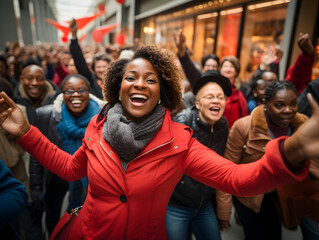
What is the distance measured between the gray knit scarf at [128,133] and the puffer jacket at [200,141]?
754 millimetres

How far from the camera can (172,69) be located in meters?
1.49

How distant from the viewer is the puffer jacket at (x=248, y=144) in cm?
189

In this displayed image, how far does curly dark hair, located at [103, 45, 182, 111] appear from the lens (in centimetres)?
142

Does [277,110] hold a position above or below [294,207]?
above

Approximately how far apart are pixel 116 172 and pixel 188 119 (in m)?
1.05

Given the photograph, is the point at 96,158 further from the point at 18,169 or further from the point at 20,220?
the point at 20,220

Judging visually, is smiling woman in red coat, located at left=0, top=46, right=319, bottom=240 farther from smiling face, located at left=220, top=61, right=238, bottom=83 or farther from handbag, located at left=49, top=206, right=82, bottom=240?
smiling face, located at left=220, top=61, right=238, bottom=83

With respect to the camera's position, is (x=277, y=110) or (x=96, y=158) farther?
(x=277, y=110)

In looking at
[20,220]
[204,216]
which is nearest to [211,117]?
[204,216]

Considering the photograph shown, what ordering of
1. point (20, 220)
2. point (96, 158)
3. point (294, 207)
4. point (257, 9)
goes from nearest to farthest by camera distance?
point (96, 158)
point (294, 207)
point (20, 220)
point (257, 9)

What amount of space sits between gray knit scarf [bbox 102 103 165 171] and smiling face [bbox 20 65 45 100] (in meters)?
1.96

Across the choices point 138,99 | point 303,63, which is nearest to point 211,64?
point 303,63

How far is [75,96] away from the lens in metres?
2.34

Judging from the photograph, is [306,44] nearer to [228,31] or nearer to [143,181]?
[143,181]
